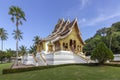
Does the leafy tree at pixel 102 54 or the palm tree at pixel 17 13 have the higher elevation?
the palm tree at pixel 17 13

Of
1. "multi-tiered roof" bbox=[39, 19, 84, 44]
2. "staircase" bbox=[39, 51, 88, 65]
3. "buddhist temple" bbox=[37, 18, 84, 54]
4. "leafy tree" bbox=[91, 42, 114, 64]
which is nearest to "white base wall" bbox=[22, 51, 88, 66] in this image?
"staircase" bbox=[39, 51, 88, 65]

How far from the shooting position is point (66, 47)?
34.2 meters

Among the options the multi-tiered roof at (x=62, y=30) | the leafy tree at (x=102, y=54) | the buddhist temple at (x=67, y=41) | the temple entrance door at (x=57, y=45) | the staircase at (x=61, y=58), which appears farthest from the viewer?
the multi-tiered roof at (x=62, y=30)

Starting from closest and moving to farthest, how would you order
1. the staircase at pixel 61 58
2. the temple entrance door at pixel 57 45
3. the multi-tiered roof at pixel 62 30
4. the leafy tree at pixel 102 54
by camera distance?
the leafy tree at pixel 102 54, the staircase at pixel 61 58, the temple entrance door at pixel 57 45, the multi-tiered roof at pixel 62 30

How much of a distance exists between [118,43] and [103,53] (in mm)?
37708

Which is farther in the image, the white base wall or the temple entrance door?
the temple entrance door

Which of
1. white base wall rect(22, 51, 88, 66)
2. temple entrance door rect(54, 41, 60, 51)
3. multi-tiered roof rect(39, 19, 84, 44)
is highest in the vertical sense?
multi-tiered roof rect(39, 19, 84, 44)

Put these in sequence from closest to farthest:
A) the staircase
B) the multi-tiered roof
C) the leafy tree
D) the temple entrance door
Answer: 1. the leafy tree
2. the staircase
3. the temple entrance door
4. the multi-tiered roof

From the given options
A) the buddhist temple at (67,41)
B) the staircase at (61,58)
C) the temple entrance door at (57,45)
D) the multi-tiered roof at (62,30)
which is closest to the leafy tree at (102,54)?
the staircase at (61,58)

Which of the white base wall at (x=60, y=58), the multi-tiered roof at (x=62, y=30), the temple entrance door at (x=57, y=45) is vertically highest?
the multi-tiered roof at (x=62, y=30)

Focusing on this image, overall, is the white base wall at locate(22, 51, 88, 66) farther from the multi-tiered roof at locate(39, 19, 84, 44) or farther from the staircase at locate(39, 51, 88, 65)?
the multi-tiered roof at locate(39, 19, 84, 44)

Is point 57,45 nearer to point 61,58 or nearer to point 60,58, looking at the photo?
point 61,58

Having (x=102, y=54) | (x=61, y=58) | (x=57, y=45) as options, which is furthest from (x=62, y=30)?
(x=102, y=54)

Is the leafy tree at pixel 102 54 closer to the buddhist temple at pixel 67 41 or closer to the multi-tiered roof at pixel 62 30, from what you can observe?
the buddhist temple at pixel 67 41
